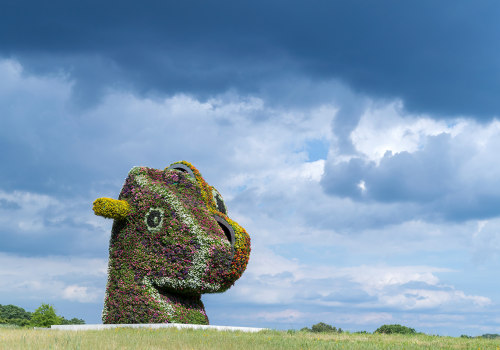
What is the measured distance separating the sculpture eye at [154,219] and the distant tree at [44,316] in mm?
9288

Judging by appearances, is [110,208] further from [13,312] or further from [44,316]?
[13,312]

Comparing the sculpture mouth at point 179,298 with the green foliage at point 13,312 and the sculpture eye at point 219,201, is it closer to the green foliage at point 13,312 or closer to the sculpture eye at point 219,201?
the sculpture eye at point 219,201

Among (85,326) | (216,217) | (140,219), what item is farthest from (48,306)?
(216,217)

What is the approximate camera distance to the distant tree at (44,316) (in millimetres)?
24084

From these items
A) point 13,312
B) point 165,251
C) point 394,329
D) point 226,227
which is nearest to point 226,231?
point 226,227

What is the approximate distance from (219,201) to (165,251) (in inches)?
179

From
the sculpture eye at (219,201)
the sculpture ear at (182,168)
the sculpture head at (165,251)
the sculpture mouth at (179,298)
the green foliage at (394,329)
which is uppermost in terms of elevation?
the sculpture ear at (182,168)

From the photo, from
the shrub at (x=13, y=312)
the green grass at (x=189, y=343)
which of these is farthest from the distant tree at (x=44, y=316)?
the green grass at (x=189, y=343)

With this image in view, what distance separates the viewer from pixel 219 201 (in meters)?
22.5

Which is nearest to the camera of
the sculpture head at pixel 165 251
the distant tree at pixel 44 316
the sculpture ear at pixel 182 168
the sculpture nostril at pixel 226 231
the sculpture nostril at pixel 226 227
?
the sculpture head at pixel 165 251

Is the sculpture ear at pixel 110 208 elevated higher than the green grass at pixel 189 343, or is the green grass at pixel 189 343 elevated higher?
the sculpture ear at pixel 110 208

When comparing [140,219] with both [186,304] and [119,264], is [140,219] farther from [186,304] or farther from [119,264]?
[186,304]

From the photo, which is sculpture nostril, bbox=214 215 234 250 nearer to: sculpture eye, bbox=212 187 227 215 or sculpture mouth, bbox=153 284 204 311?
sculpture eye, bbox=212 187 227 215

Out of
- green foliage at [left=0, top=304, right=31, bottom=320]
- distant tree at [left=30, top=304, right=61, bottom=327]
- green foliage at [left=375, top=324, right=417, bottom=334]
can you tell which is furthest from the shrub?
green foliage at [left=375, top=324, right=417, bottom=334]
